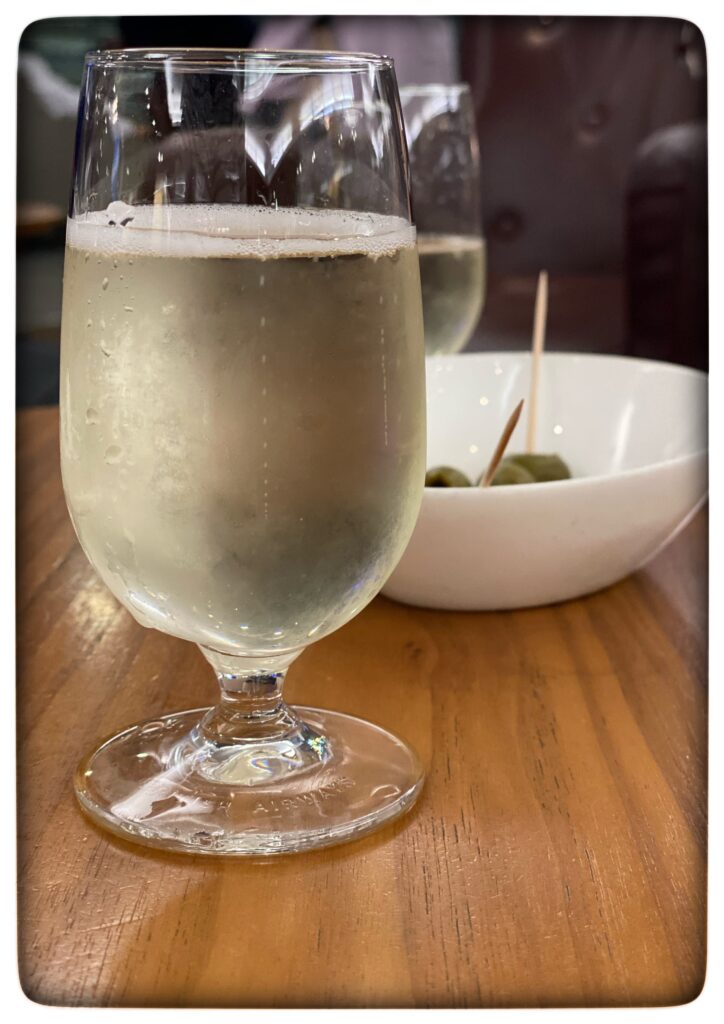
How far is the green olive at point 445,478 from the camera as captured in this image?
0.71 meters

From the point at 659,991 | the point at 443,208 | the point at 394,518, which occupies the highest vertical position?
the point at 443,208

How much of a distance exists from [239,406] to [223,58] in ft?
0.37

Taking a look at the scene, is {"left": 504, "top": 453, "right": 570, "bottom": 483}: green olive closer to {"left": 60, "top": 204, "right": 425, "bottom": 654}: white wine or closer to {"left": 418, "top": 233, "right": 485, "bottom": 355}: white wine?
{"left": 418, "top": 233, "right": 485, "bottom": 355}: white wine

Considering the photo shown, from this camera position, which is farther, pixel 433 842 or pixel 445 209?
pixel 445 209

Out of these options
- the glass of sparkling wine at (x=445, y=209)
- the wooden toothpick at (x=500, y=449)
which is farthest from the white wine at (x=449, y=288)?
the wooden toothpick at (x=500, y=449)

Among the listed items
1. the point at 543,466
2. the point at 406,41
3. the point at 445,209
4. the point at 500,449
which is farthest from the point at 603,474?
the point at 406,41

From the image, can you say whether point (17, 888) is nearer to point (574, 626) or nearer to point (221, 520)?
point (221, 520)

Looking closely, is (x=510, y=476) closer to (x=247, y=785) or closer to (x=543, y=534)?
(x=543, y=534)

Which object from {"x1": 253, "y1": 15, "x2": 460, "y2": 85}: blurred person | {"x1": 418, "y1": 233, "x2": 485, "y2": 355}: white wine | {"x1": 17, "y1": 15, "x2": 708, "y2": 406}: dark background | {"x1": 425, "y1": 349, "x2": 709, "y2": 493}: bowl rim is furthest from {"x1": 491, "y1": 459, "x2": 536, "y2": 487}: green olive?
{"x1": 17, "y1": 15, "x2": 708, "y2": 406}: dark background

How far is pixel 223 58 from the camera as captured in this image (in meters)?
0.41

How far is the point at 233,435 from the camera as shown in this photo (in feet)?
1.38
